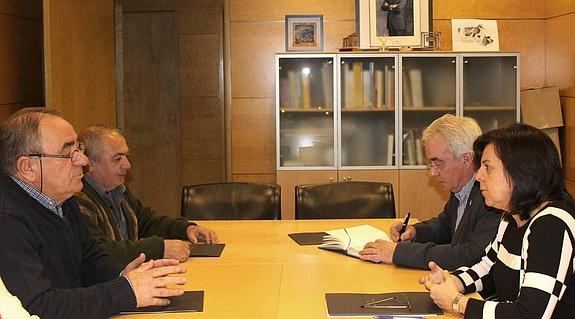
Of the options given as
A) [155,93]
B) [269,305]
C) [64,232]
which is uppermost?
[155,93]

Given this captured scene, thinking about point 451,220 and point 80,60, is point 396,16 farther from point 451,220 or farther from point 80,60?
point 451,220

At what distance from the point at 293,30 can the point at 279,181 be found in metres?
1.16

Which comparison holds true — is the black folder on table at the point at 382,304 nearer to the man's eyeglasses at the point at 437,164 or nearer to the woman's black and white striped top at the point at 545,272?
the woman's black and white striped top at the point at 545,272

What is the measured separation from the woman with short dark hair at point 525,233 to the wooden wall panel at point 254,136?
140 inches

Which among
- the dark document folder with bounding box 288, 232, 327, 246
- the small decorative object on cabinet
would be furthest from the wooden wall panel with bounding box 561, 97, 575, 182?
the dark document folder with bounding box 288, 232, 327, 246

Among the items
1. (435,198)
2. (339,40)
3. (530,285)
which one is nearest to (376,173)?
(435,198)

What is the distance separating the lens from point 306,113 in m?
5.80

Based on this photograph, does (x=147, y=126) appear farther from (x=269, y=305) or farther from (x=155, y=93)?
(x=269, y=305)

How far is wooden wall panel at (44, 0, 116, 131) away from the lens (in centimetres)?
470

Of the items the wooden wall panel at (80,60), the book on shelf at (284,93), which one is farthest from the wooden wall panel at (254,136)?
the wooden wall panel at (80,60)

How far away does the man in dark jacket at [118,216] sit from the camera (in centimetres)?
321

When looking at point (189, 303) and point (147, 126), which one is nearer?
point (189, 303)

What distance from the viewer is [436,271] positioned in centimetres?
262

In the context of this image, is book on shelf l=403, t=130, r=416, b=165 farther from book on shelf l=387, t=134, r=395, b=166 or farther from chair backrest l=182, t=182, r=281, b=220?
chair backrest l=182, t=182, r=281, b=220
